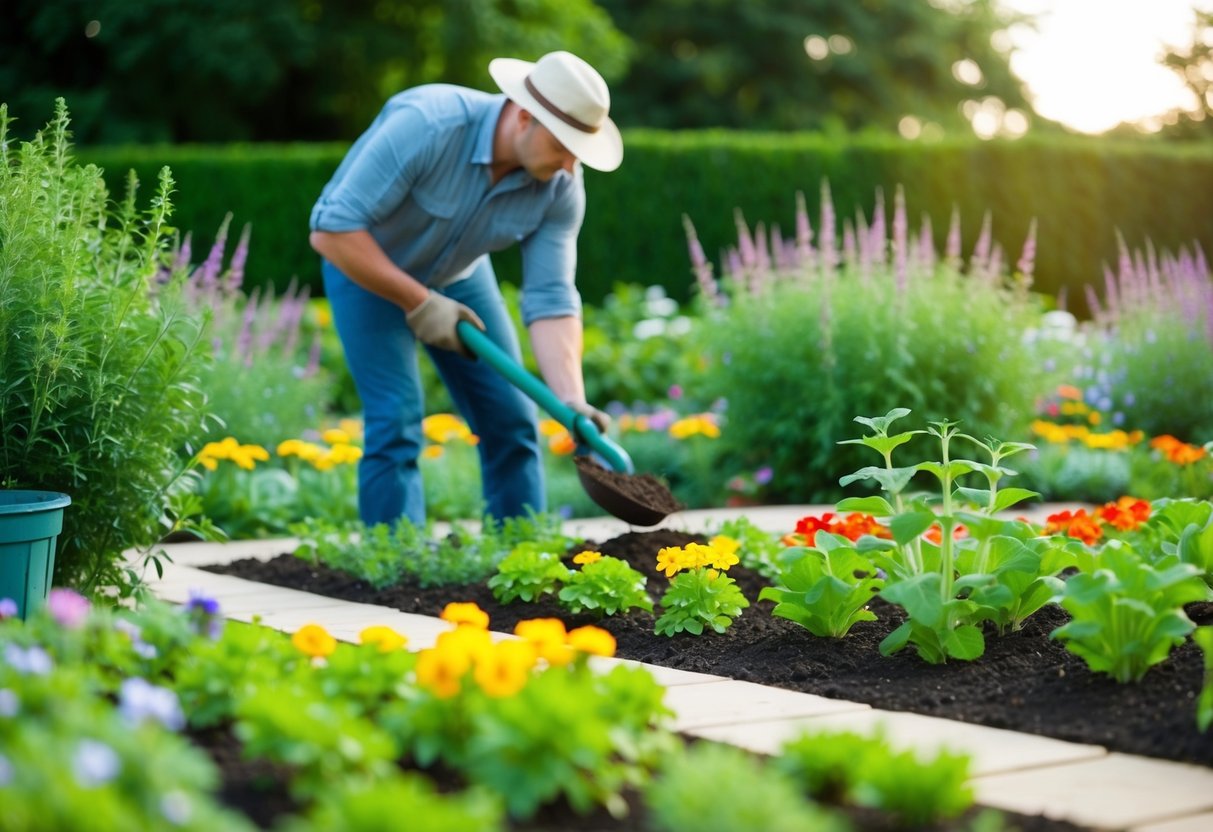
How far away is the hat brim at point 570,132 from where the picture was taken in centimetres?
362

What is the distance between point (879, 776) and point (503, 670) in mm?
468

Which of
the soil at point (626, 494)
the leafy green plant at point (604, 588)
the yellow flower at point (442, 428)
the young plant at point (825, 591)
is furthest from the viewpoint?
the yellow flower at point (442, 428)

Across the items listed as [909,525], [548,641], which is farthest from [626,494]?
[548,641]

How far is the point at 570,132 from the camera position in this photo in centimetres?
364

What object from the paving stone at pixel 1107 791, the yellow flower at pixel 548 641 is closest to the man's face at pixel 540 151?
A: the yellow flower at pixel 548 641

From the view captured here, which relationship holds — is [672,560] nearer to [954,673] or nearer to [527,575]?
[527,575]

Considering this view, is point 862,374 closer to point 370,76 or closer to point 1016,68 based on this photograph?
point 370,76

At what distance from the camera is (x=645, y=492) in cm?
364

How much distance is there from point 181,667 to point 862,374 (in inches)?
154

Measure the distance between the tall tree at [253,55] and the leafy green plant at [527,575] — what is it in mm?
13833

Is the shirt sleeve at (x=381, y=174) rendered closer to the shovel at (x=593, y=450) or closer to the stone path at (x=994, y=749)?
the shovel at (x=593, y=450)

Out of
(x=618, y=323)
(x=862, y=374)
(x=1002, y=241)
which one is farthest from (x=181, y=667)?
(x=1002, y=241)

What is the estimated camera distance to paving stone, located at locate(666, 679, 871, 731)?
2.14 m

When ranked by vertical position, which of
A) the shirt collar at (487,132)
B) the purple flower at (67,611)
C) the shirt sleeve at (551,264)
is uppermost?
the shirt collar at (487,132)
